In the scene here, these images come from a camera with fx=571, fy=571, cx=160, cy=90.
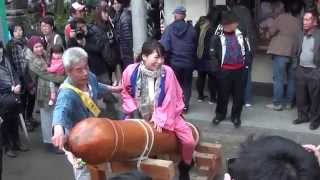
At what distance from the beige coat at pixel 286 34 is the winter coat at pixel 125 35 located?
244 cm

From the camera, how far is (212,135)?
26.2ft

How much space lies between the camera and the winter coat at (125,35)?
9492 mm

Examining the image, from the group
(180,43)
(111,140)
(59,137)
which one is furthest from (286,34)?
(59,137)

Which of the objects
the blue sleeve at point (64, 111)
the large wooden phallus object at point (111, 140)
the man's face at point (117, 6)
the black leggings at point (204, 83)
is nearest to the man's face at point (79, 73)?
the blue sleeve at point (64, 111)

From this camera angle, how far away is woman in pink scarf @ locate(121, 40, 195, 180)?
5355 millimetres

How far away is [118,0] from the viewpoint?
10547 mm

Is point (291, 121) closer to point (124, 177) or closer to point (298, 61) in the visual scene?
point (298, 61)

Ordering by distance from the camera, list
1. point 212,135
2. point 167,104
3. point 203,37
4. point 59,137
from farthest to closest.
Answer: point 203,37, point 212,135, point 167,104, point 59,137

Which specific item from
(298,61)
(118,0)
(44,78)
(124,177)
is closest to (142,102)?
(44,78)

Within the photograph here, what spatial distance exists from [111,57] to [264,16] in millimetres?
2674

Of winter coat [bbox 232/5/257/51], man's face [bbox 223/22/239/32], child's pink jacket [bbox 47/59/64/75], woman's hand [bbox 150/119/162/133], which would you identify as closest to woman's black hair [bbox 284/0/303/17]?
winter coat [bbox 232/5/257/51]

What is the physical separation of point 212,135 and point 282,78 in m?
1.48

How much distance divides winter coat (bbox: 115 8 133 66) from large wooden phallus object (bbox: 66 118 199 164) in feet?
14.5

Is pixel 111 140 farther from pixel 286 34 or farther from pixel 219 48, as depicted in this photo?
pixel 286 34
